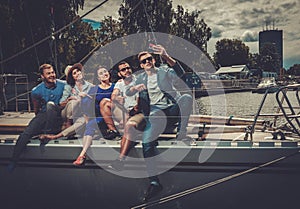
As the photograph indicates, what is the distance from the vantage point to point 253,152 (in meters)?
3.27

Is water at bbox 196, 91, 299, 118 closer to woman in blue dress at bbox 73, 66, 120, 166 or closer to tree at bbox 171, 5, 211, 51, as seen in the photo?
tree at bbox 171, 5, 211, 51

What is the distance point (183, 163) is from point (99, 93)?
49.6 inches

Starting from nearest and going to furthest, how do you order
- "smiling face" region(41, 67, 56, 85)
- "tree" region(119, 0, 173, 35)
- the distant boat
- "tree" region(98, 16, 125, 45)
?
the distant boat
"smiling face" region(41, 67, 56, 85)
"tree" region(119, 0, 173, 35)
"tree" region(98, 16, 125, 45)

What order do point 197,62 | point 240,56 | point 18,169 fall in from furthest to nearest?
1. point 240,56
2. point 197,62
3. point 18,169

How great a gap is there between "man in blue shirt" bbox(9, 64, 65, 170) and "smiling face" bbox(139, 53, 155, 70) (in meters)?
1.11

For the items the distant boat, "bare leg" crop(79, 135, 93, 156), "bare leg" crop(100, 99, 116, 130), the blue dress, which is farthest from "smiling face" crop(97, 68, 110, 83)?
the distant boat

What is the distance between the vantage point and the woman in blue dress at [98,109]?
356cm

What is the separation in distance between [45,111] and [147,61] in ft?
4.48

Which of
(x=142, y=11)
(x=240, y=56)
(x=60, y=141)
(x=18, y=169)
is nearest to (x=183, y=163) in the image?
(x=60, y=141)

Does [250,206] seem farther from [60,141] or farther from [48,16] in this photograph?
[48,16]

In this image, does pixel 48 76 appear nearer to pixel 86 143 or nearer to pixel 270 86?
pixel 86 143

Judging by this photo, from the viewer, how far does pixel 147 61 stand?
11.5 feet

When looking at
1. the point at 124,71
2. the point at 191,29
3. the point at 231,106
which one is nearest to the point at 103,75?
the point at 124,71

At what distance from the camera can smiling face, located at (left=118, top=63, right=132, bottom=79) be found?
373cm
